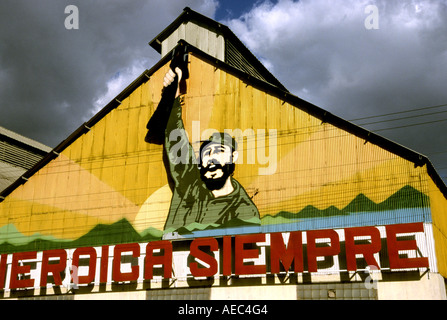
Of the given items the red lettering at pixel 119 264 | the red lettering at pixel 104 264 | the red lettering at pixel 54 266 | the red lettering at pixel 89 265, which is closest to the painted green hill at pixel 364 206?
the red lettering at pixel 119 264

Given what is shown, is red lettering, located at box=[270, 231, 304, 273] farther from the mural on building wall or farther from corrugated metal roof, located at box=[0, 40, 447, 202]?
corrugated metal roof, located at box=[0, 40, 447, 202]

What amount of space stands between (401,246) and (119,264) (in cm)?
1626

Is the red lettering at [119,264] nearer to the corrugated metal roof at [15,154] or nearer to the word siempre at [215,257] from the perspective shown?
the word siempre at [215,257]

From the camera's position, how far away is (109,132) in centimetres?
3759

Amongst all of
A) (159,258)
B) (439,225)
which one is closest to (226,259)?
(159,258)

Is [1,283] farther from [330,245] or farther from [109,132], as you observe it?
[330,245]

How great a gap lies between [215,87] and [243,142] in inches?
180

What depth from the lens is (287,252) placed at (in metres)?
29.1

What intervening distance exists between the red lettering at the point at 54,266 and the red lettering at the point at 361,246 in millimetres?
17600

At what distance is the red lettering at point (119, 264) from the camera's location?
32.1 m

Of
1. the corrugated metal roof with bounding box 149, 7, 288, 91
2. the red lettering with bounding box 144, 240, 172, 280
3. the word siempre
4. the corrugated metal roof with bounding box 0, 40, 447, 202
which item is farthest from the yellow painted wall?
the corrugated metal roof with bounding box 149, 7, 288, 91

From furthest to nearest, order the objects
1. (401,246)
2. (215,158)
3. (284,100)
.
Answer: (215,158) < (284,100) < (401,246)

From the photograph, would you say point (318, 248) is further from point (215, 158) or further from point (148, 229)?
point (148, 229)
